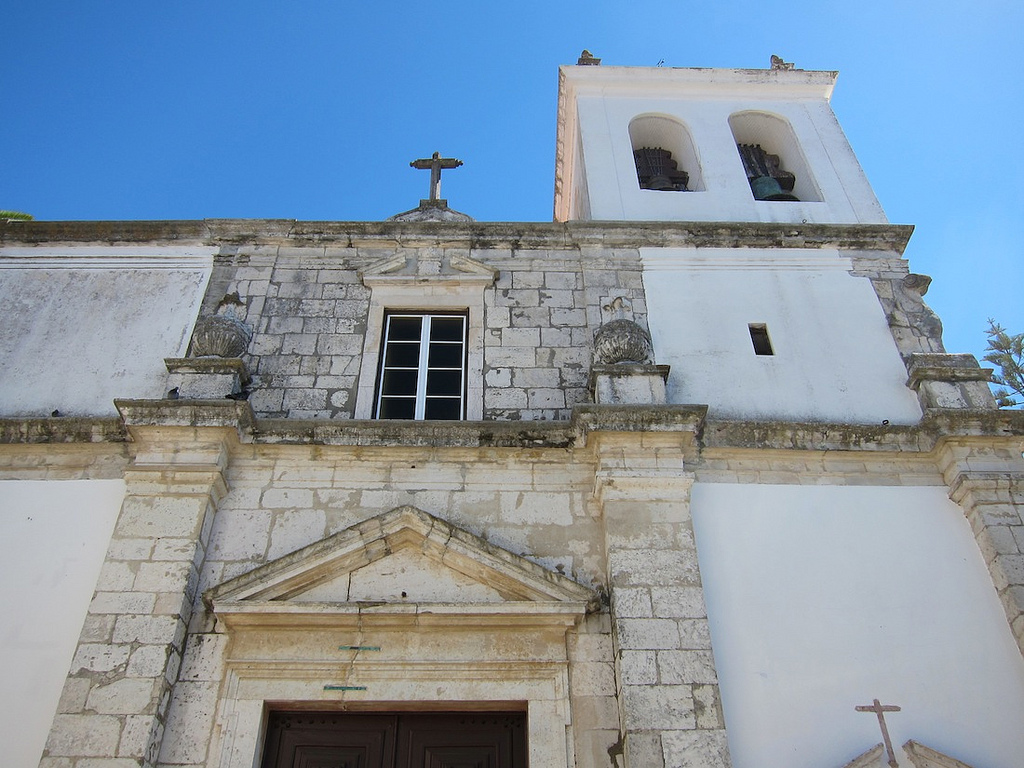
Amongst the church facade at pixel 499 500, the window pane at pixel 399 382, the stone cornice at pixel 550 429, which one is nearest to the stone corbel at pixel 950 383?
the church facade at pixel 499 500

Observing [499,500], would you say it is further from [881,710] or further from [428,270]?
[881,710]

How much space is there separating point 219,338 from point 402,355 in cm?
151

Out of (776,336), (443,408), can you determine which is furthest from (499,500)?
(776,336)

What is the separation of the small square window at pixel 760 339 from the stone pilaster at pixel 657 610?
164 cm

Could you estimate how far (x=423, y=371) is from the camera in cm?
720

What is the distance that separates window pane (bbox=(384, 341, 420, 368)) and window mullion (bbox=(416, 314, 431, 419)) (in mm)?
54

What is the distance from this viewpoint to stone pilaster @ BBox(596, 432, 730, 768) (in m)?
4.94

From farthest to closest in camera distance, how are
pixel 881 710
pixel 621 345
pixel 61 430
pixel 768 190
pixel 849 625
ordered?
pixel 768 190
pixel 621 345
pixel 61 430
pixel 849 625
pixel 881 710

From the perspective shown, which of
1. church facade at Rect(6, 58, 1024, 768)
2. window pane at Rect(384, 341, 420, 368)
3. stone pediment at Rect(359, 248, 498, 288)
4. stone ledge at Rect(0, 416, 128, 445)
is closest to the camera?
church facade at Rect(6, 58, 1024, 768)

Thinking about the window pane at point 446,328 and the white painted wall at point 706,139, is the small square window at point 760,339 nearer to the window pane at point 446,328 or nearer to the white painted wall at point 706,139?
the white painted wall at point 706,139

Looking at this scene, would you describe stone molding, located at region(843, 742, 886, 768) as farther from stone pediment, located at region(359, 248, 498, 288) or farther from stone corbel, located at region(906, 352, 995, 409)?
stone pediment, located at region(359, 248, 498, 288)

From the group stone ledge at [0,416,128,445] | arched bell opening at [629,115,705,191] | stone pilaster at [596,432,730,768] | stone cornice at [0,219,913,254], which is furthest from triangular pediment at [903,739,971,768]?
arched bell opening at [629,115,705,191]

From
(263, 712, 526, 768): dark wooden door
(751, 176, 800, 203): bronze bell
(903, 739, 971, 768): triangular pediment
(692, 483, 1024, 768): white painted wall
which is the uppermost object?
(751, 176, 800, 203): bronze bell

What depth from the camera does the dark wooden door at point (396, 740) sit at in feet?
17.1
